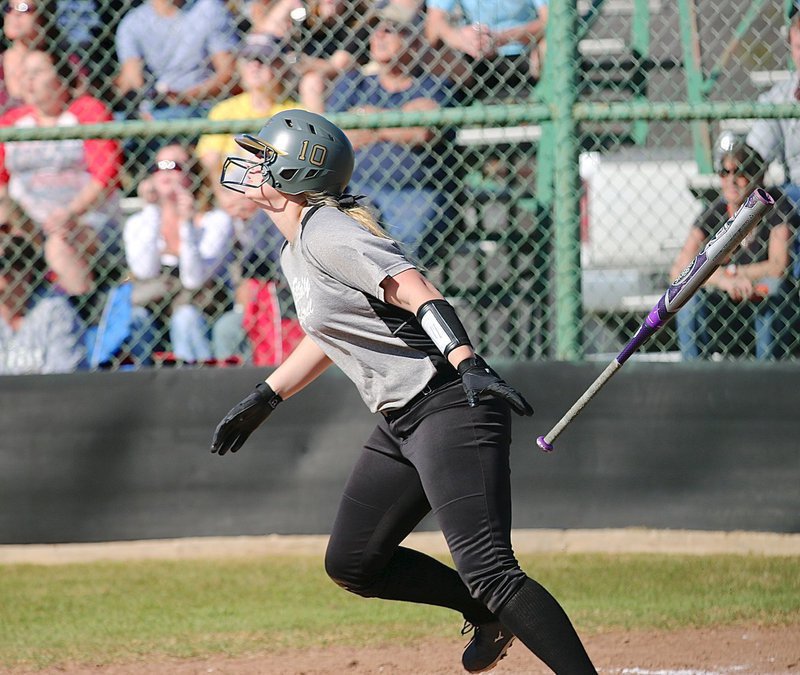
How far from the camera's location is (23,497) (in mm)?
6246

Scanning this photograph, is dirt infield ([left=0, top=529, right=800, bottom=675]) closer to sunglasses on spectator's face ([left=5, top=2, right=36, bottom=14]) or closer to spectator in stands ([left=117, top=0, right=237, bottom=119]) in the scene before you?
spectator in stands ([left=117, top=0, right=237, bottom=119])

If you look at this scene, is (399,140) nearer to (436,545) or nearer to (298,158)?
(436,545)

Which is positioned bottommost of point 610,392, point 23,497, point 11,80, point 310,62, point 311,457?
point 23,497

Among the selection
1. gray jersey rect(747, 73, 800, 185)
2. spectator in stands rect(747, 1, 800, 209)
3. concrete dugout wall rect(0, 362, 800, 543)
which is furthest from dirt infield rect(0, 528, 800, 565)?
gray jersey rect(747, 73, 800, 185)

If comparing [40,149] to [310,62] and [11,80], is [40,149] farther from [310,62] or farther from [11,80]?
[310,62]

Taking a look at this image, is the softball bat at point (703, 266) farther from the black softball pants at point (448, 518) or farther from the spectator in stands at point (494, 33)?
the spectator in stands at point (494, 33)

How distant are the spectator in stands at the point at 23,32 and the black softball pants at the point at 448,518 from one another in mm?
4141

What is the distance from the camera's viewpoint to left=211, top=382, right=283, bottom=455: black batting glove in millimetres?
4012

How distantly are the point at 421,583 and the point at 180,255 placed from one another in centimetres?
329

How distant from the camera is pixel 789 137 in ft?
20.0

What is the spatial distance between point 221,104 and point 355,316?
12.8ft

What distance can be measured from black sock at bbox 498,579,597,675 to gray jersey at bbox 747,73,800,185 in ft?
11.5

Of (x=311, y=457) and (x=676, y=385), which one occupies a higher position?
(x=676, y=385)

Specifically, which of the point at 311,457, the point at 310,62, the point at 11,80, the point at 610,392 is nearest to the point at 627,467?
the point at 610,392
